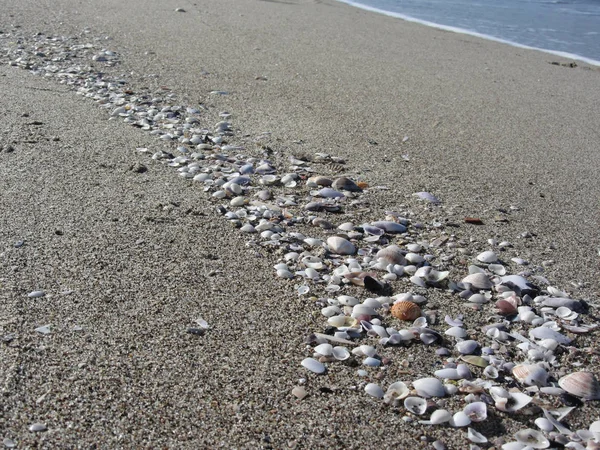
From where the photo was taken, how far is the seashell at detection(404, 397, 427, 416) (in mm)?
1945

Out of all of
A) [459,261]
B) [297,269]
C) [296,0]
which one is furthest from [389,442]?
[296,0]

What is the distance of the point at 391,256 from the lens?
2834mm

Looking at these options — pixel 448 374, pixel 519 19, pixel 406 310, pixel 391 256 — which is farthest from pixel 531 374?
pixel 519 19

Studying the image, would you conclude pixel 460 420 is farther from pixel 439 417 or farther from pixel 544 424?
pixel 544 424

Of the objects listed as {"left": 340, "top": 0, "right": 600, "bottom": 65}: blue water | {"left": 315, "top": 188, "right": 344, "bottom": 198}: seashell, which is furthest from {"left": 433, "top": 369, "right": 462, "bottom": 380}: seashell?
{"left": 340, "top": 0, "right": 600, "bottom": 65}: blue water

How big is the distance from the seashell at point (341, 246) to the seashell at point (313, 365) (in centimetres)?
84

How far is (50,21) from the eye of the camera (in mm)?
7301

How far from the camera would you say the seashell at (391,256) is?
2.83 meters

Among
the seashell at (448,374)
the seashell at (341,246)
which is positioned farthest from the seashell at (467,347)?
the seashell at (341,246)

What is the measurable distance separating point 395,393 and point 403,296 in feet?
1.95

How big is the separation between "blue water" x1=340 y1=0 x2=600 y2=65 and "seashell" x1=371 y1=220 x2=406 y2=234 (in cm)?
626

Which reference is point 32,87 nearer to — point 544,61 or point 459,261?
point 459,261

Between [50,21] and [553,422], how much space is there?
7006 mm

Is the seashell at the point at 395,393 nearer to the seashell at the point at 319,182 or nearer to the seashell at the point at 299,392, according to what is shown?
the seashell at the point at 299,392
